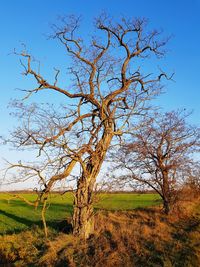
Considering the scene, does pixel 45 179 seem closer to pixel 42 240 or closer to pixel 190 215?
pixel 42 240

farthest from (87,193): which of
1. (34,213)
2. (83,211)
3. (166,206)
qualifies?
(34,213)

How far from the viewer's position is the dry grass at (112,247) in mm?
11820

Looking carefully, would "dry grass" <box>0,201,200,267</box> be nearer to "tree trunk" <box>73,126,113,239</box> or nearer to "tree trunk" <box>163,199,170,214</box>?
"tree trunk" <box>73,126,113,239</box>

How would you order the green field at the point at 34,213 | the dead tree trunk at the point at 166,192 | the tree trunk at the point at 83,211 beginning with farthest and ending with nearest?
1. the dead tree trunk at the point at 166,192
2. the green field at the point at 34,213
3. the tree trunk at the point at 83,211

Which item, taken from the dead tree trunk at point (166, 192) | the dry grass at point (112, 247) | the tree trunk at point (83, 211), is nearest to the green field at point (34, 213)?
the tree trunk at point (83, 211)

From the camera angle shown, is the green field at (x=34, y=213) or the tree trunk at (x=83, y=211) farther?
the green field at (x=34, y=213)

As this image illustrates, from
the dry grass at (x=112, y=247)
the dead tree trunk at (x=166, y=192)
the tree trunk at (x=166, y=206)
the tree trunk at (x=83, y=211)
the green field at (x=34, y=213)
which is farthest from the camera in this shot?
the dead tree trunk at (x=166, y=192)

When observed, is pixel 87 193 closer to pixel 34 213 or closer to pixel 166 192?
pixel 166 192

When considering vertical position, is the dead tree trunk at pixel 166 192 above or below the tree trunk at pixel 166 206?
above

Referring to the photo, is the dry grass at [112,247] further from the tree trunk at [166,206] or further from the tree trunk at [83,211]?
the tree trunk at [166,206]

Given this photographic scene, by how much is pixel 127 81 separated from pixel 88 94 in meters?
2.09

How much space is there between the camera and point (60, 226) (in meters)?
18.0

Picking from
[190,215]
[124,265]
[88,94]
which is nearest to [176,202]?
[190,215]

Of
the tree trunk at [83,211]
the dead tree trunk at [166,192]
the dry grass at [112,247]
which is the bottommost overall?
the dry grass at [112,247]
